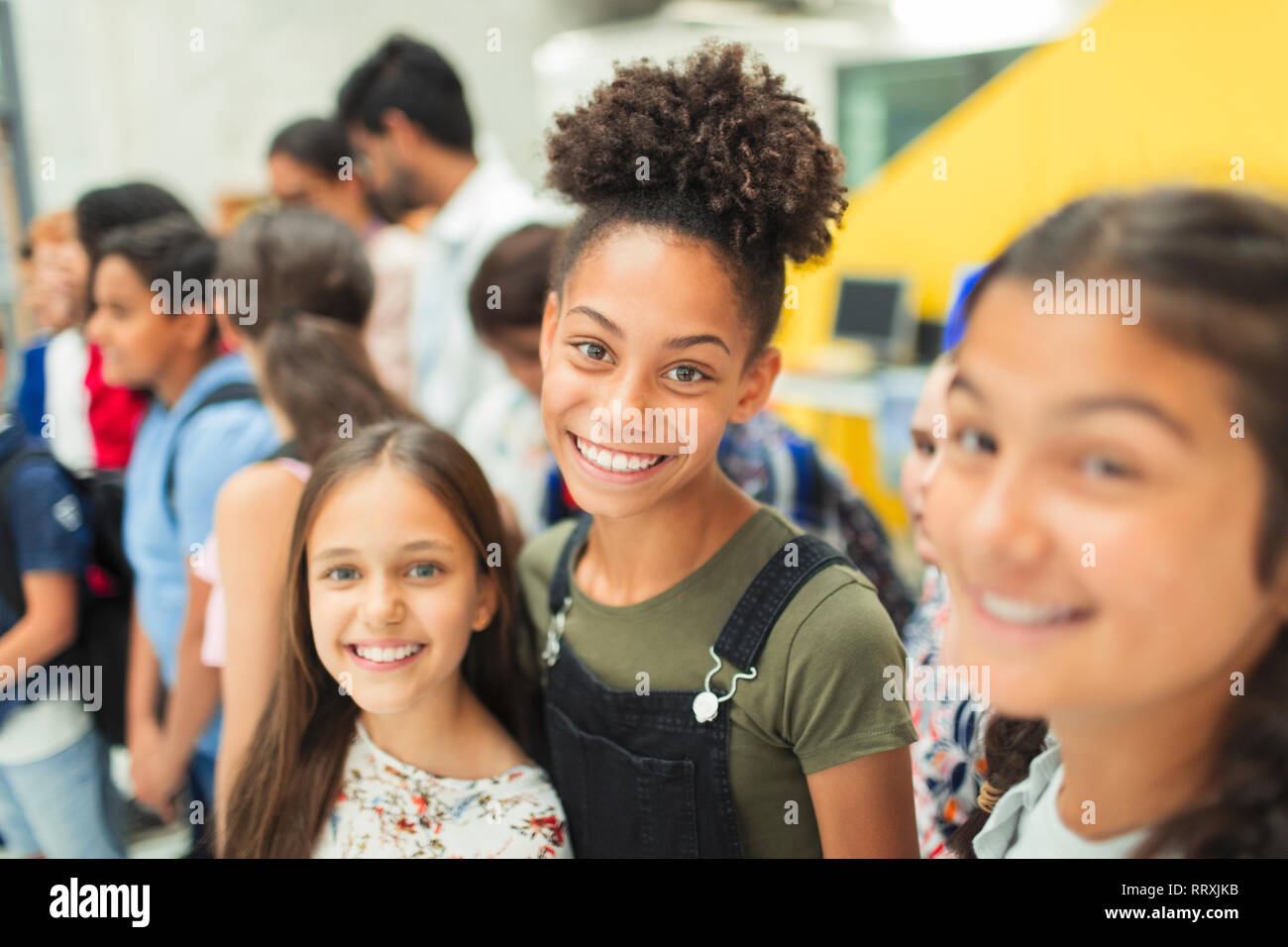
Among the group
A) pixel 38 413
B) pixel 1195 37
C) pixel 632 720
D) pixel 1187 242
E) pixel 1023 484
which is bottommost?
pixel 632 720

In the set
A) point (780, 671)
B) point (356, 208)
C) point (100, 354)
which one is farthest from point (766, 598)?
point (356, 208)

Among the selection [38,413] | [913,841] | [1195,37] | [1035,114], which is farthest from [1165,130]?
[38,413]

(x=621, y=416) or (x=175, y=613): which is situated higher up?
(x=621, y=416)

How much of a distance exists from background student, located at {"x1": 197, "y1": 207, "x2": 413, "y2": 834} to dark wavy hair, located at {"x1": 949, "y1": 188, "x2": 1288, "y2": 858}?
103cm

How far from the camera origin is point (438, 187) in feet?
10.5

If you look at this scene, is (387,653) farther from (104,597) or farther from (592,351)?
(104,597)

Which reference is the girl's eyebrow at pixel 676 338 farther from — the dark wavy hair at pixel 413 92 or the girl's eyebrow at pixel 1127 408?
the dark wavy hair at pixel 413 92

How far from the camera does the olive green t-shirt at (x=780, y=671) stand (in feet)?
3.23

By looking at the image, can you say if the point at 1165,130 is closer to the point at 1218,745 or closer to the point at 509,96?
the point at 509,96

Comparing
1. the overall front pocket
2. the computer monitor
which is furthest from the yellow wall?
the overall front pocket
